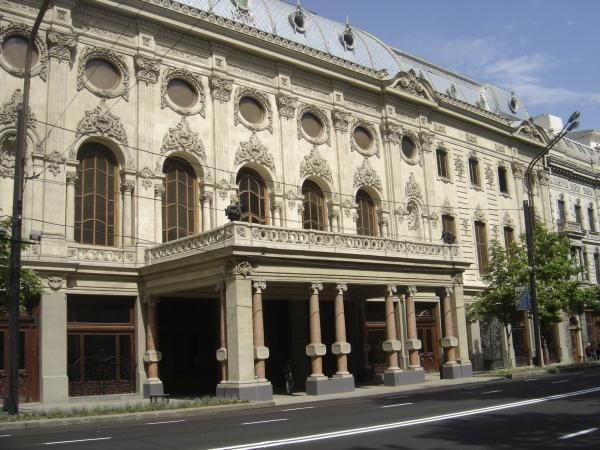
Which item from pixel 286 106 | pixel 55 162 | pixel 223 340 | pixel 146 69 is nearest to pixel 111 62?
pixel 146 69

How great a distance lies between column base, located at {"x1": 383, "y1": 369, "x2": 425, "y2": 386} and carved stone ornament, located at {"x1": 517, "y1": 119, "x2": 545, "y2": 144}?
25496mm

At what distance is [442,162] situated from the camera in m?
42.8

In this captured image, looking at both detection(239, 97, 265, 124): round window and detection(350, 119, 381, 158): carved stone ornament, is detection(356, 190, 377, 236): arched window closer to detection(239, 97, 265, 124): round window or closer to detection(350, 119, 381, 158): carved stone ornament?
detection(350, 119, 381, 158): carved stone ornament

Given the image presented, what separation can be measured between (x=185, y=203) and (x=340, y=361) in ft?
32.3

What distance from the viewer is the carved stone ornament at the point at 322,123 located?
34.6 metres

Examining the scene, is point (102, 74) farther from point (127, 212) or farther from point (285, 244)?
point (285, 244)

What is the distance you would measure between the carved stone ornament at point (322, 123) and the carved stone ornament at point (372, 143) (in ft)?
5.89

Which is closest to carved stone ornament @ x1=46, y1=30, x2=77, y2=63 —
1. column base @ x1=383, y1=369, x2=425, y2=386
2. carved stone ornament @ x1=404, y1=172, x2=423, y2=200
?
column base @ x1=383, y1=369, x2=425, y2=386

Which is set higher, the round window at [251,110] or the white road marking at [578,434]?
the round window at [251,110]

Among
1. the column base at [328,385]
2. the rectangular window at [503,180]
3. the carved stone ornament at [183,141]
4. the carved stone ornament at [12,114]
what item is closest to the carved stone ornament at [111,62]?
the carved stone ornament at [183,141]

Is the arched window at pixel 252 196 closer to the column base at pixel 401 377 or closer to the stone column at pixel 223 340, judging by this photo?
the stone column at pixel 223 340

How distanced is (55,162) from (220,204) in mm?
7429

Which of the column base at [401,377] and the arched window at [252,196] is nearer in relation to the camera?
the column base at [401,377]

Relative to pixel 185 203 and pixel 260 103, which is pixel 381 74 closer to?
pixel 260 103
